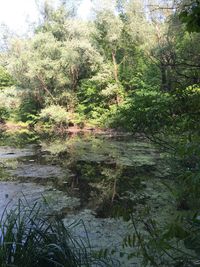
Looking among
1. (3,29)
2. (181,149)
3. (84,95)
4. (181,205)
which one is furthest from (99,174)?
(3,29)

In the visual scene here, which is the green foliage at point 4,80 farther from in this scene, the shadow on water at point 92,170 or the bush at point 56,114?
the shadow on water at point 92,170

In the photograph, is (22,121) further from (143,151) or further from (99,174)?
(99,174)

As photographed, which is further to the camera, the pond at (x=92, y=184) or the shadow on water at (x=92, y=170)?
the shadow on water at (x=92, y=170)

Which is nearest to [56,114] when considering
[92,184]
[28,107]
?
[28,107]

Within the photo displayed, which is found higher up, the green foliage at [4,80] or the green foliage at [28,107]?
the green foliage at [4,80]

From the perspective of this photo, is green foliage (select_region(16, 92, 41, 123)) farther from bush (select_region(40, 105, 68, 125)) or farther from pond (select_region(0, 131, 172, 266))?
pond (select_region(0, 131, 172, 266))

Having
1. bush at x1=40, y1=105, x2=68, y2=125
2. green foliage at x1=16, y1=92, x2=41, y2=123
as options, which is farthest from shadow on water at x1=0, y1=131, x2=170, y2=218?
green foliage at x1=16, y1=92, x2=41, y2=123

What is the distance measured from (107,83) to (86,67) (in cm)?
186

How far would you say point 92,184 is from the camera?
641 cm

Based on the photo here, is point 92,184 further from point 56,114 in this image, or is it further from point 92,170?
point 56,114

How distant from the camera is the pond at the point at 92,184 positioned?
4.11m

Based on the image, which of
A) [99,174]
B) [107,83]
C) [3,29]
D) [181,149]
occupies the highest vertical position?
[3,29]

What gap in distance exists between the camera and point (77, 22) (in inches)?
783

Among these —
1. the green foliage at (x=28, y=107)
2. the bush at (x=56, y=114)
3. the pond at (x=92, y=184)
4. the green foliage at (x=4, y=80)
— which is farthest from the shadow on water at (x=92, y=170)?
the green foliage at (x=4, y=80)
